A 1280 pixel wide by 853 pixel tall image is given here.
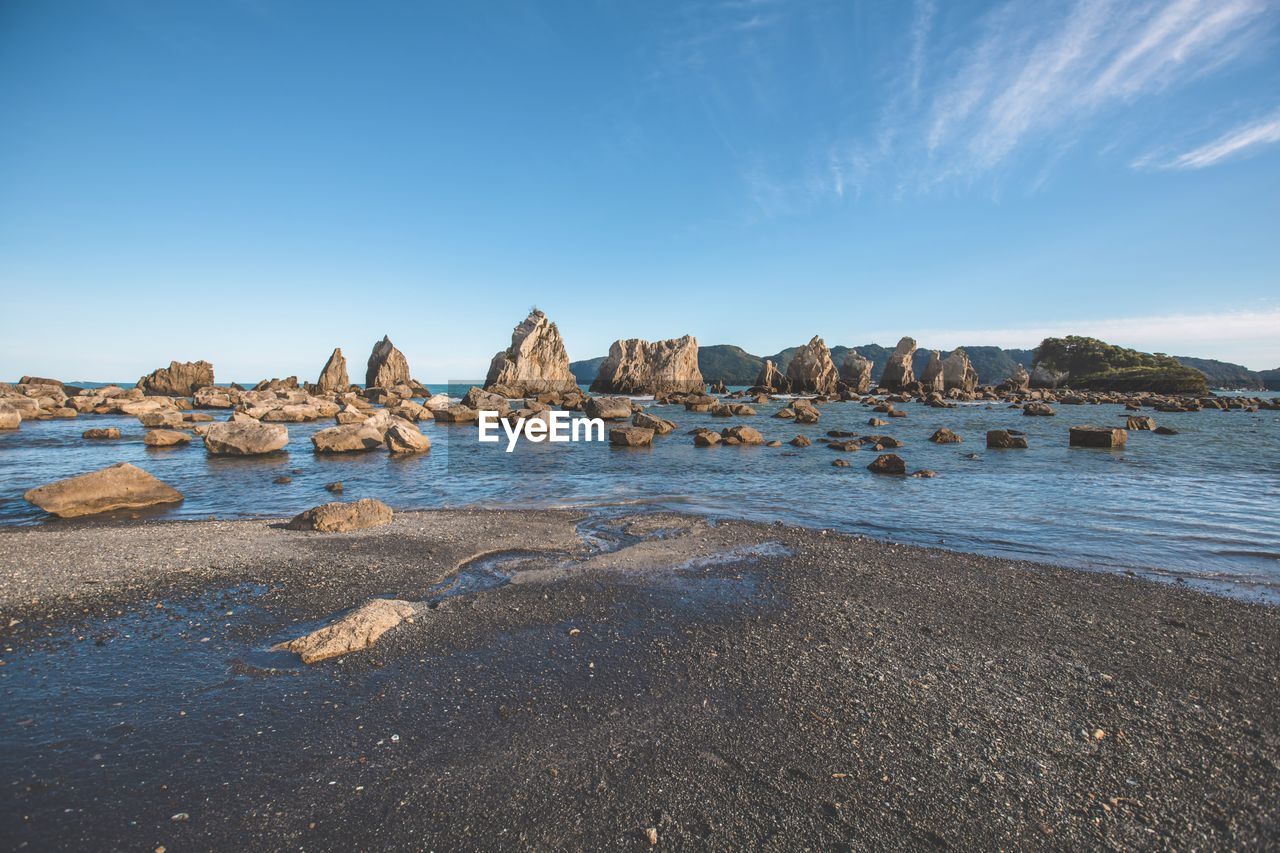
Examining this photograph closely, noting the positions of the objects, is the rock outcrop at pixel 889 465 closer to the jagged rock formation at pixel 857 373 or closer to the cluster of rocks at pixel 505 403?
the cluster of rocks at pixel 505 403

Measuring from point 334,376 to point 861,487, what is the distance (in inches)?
3665

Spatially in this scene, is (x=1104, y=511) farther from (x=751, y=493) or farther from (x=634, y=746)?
(x=634, y=746)

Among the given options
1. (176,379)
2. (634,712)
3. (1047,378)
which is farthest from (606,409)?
(1047,378)

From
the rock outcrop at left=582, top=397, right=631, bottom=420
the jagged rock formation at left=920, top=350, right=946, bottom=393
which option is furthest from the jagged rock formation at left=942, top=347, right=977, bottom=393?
the rock outcrop at left=582, top=397, right=631, bottom=420

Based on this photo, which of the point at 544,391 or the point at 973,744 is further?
the point at 544,391

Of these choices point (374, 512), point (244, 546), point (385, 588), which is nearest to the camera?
point (385, 588)

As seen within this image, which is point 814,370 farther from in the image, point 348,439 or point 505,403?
point 348,439

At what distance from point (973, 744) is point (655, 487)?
51.5ft

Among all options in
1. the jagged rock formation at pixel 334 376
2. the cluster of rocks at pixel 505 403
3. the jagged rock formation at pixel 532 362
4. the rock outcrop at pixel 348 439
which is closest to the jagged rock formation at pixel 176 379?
the cluster of rocks at pixel 505 403

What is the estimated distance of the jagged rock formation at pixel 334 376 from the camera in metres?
90.8

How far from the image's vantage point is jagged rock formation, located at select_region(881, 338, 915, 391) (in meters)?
110

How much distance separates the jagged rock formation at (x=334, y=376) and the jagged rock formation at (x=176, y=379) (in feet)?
57.4

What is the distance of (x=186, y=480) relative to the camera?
68.0ft

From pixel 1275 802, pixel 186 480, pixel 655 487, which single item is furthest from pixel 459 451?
pixel 1275 802
